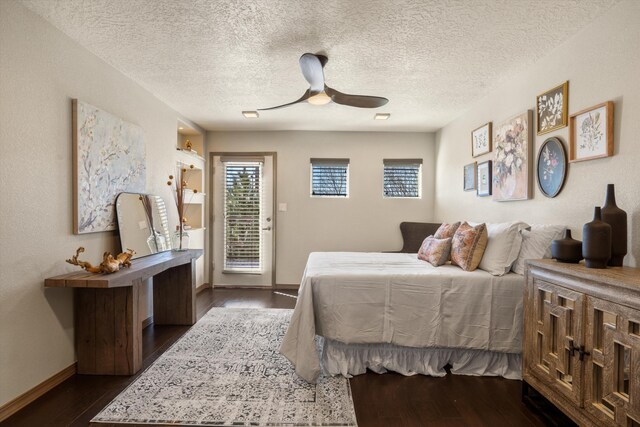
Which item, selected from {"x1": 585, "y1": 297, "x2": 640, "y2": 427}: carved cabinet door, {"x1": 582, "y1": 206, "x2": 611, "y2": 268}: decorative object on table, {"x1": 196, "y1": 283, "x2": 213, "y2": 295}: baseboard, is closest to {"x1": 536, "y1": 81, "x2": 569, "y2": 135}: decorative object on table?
{"x1": 582, "y1": 206, "x2": 611, "y2": 268}: decorative object on table

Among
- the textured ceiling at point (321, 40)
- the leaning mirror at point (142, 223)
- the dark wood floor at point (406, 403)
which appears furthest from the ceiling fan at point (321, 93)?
the dark wood floor at point (406, 403)

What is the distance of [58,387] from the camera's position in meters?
2.25

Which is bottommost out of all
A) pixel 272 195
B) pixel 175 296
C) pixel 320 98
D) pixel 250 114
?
pixel 175 296

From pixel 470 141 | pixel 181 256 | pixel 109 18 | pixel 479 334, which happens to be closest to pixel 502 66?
pixel 470 141

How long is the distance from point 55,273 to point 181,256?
1.04m

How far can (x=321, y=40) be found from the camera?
2.38 metres

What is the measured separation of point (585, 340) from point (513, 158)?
1815mm

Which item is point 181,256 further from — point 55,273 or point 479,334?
point 479,334

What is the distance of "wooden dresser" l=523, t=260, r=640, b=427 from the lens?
1.37 meters

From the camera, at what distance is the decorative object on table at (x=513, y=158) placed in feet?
9.11

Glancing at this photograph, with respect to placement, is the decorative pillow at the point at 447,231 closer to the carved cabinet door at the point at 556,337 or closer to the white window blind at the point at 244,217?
the carved cabinet door at the point at 556,337

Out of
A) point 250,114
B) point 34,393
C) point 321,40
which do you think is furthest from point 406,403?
point 250,114

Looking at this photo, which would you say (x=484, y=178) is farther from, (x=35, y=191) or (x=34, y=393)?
(x=34, y=393)

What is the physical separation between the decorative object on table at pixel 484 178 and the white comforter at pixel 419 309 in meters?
1.29
